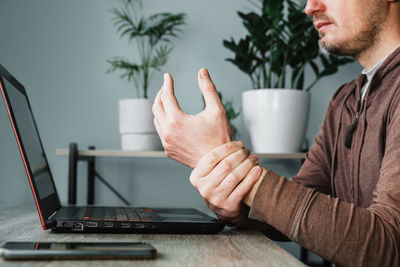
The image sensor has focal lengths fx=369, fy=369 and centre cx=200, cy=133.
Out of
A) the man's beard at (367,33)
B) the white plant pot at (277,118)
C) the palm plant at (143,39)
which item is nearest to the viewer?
the man's beard at (367,33)

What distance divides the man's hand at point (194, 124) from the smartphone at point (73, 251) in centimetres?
21

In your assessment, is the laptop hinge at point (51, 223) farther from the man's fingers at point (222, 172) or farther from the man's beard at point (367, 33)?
the man's beard at point (367, 33)

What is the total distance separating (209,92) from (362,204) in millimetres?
494

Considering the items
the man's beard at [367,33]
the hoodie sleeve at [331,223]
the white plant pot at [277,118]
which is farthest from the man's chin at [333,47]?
the hoodie sleeve at [331,223]

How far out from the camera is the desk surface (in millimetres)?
406

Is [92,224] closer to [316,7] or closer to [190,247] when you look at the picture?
[190,247]

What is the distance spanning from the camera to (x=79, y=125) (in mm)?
1837

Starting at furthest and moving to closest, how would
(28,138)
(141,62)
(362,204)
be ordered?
(141,62)
(362,204)
(28,138)

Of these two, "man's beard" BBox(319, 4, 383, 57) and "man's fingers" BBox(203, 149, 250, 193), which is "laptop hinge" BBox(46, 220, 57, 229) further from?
"man's beard" BBox(319, 4, 383, 57)

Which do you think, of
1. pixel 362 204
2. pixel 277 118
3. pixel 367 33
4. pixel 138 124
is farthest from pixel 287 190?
pixel 138 124

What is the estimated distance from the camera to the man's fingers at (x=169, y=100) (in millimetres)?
582

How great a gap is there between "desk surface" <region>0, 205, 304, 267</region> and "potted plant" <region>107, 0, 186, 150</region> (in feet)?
2.98

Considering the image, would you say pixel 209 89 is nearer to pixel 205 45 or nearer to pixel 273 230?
pixel 273 230

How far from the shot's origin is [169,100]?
589 millimetres
